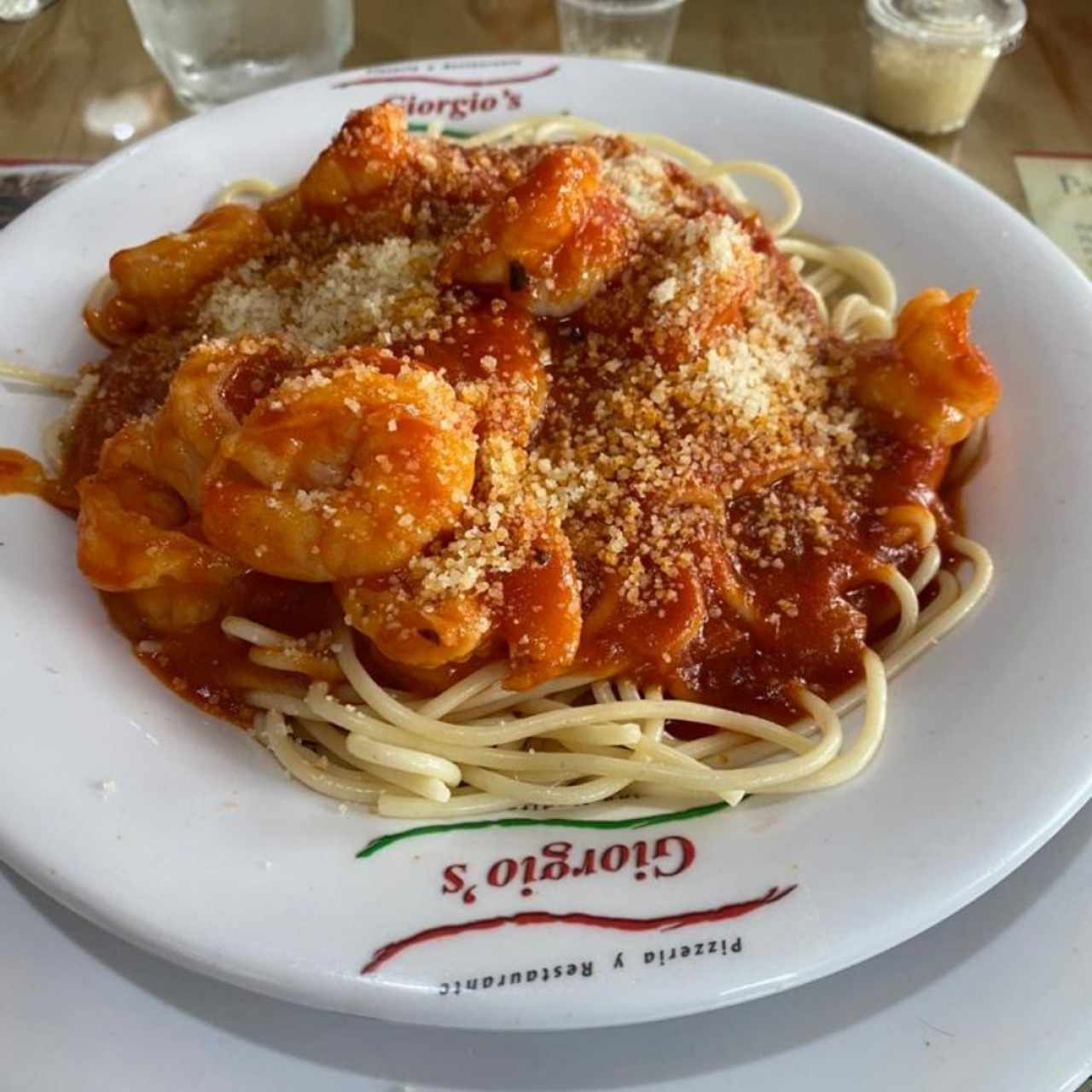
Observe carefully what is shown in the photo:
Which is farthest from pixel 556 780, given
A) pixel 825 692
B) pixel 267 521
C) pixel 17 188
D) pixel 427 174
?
pixel 17 188

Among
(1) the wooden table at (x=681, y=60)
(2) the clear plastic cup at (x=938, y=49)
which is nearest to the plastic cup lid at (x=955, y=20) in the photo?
(2) the clear plastic cup at (x=938, y=49)

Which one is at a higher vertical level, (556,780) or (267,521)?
(267,521)

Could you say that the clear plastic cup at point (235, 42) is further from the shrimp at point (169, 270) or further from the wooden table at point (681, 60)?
the shrimp at point (169, 270)

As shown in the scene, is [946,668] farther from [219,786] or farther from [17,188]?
[17,188]

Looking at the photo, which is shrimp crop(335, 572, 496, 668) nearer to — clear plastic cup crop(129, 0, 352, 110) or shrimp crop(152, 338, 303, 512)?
shrimp crop(152, 338, 303, 512)

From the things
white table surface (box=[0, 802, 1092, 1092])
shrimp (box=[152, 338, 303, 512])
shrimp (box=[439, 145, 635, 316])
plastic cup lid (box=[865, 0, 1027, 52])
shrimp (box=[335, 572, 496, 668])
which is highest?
plastic cup lid (box=[865, 0, 1027, 52])

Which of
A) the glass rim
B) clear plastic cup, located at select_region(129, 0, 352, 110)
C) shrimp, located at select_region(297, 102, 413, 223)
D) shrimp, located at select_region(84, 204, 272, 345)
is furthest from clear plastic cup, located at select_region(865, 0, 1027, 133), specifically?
shrimp, located at select_region(84, 204, 272, 345)

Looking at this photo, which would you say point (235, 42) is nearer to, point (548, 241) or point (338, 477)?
point (548, 241)
